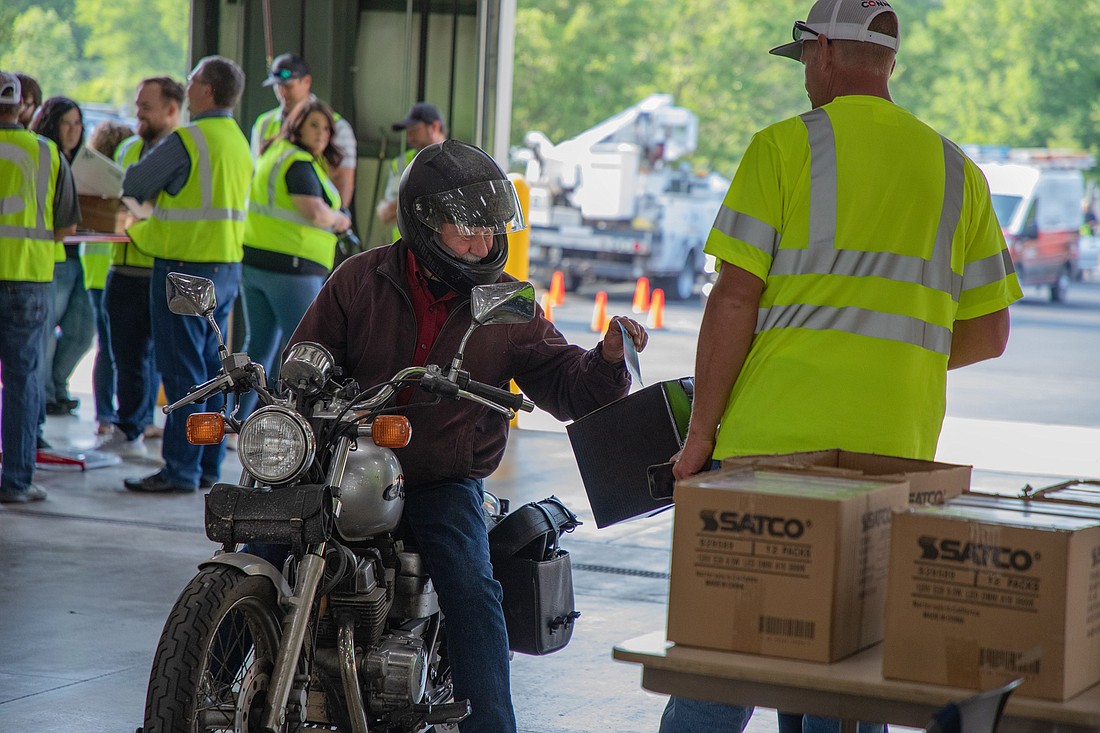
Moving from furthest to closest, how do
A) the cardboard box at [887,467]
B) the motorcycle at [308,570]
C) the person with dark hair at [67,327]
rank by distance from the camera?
the person with dark hair at [67,327], the motorcycle at [308,570], the cardboard box at [887,467]

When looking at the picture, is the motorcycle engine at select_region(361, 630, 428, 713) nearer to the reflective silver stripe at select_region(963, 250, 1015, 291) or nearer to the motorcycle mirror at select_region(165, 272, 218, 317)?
the motorcycle mirror at select_region(165, 272, 218, 317)

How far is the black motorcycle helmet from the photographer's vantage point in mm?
3564

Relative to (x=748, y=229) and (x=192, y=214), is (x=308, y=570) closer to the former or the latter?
(x=748, y=229)

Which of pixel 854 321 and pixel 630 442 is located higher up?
pixel 854 321

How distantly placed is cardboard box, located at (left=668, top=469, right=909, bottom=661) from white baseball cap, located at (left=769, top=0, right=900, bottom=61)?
3.49 feet

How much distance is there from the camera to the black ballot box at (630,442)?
3592mm

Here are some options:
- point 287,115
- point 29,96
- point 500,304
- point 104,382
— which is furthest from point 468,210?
point 104,382

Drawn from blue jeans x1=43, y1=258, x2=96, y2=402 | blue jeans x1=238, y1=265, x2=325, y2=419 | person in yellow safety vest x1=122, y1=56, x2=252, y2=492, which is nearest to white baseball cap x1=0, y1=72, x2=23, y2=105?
person in yellow safety vest x1=122, y1=56, x2=252, y2=492

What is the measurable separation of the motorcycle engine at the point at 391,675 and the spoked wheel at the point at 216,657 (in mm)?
271

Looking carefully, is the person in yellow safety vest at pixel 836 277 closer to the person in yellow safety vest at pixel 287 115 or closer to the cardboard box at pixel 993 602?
the cardboard box at pixel 993 602

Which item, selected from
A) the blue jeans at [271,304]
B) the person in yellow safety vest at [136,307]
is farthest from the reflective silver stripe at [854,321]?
the person in yellow safety vest at [136,307]

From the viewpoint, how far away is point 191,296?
10.6ft

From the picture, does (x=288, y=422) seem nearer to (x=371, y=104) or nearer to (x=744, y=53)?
(x=371, y=104)

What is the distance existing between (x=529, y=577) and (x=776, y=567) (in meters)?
1.55
